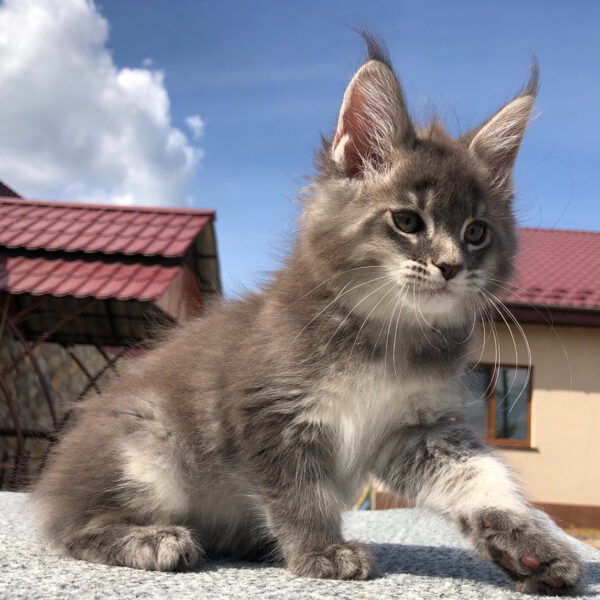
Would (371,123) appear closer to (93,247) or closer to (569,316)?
(93,247)

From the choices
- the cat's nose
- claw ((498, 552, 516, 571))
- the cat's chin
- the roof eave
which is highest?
the roof eave

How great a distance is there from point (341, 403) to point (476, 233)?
Answer: 865 millimetres

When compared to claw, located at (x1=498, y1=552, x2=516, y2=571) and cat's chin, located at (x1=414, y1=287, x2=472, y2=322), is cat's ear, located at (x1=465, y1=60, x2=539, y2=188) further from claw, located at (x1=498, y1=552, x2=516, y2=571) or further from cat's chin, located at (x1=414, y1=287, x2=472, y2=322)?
claw, located at (x1=498, y1=552, x2=516, y2=571)

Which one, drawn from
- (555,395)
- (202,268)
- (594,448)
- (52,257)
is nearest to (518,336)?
(555,395)

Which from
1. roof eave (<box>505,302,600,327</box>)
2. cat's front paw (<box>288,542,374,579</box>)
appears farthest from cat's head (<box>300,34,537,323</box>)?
roof eave (<box>505,302,600,327</box>)

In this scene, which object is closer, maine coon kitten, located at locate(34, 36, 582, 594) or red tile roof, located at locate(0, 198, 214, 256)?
maine coon kitten, located at locate(34, 36, 582, 594)

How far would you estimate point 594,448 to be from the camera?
10.6 meters

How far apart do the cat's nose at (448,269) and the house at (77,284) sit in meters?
5.59

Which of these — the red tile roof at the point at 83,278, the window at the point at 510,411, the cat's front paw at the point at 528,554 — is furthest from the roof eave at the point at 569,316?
the cat's front paw at the point at 528,554

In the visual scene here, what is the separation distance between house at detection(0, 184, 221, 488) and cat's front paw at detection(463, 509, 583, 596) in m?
5.76

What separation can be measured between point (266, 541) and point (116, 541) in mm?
653

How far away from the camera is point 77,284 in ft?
27.1

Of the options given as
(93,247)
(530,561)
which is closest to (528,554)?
(530,561)

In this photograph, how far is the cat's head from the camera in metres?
2.62
